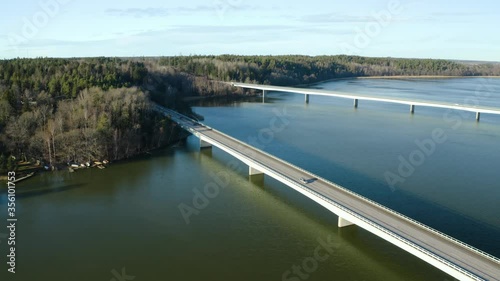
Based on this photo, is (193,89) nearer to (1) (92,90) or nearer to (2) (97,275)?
(1) (92,90)

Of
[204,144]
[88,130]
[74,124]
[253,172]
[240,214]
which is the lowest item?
[240,214]

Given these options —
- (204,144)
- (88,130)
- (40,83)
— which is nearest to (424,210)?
(204,144)

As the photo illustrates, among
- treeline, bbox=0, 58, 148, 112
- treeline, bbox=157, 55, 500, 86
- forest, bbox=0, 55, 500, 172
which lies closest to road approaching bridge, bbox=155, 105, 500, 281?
forest, bbox=0, 55, 500, 172

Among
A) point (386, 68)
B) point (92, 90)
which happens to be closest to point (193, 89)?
point (92, 90)

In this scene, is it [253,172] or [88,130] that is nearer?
[253,172]

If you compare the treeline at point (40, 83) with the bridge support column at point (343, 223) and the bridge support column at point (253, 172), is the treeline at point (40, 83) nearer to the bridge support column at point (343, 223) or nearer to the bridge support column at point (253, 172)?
the bridge support column at point (253, 172)

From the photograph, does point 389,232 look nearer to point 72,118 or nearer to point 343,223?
point 343,223

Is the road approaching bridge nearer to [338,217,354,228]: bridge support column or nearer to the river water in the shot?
[338,217,354,228]: bridge support column

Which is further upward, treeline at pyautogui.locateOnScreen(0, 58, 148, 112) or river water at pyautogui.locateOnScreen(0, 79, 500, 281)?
treeline at pyautogui.locateOnScreen(0, 58, 148, 112)
